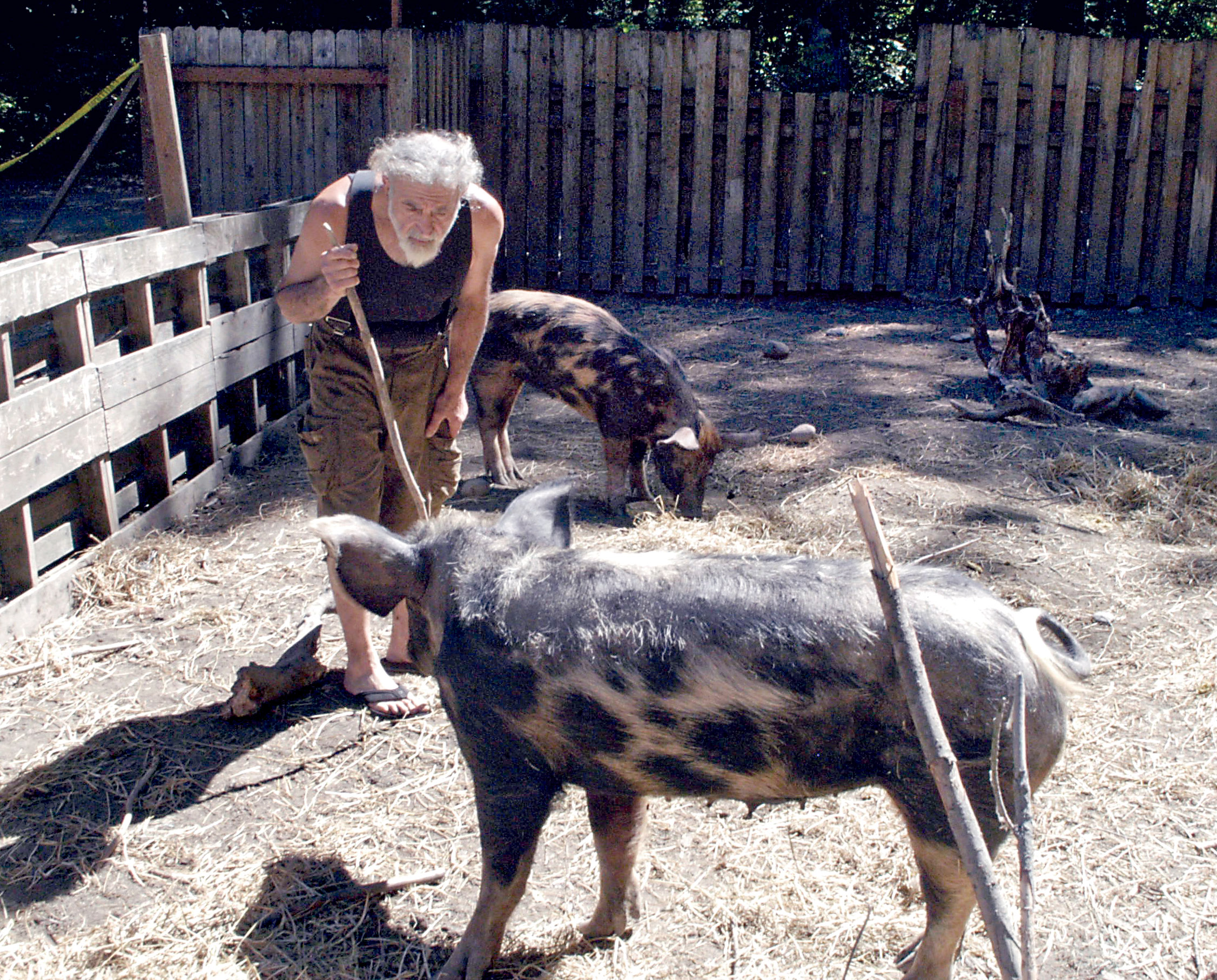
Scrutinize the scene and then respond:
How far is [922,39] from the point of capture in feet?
34.9

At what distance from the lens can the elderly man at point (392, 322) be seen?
3678 millimetres

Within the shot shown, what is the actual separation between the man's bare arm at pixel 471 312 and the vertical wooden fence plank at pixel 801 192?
279 inches

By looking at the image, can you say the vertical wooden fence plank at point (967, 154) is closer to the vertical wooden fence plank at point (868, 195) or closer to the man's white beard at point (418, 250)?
the vertical wooden fence plank at point (868, 195)

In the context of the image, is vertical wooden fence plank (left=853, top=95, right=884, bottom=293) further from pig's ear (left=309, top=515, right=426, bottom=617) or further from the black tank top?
pig's ear (left=309, top=515, right=426, bottom=617)

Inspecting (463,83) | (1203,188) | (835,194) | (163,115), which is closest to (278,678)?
(163,115)

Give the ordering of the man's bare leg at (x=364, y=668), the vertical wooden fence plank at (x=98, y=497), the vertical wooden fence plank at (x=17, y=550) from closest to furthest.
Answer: the man's bare leg at (x=364, y=668), the vertical wooden fence plank at (x=17, y=550), the vertical wooden fence plank at (x=98, y=497)

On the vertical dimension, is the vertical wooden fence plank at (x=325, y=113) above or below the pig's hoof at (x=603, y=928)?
above

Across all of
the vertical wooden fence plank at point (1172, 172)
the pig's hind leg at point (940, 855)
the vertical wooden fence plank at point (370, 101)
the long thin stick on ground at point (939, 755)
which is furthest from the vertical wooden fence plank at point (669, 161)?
the long thin stick on ground at point (939, 755)

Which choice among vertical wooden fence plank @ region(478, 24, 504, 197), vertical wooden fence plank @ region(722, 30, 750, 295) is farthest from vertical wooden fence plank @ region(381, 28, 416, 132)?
vertical wooden fence plank @ region(722, 30, 750, 295)

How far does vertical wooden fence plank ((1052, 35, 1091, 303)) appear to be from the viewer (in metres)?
10.3

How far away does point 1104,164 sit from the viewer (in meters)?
10.5

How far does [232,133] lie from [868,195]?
569cm

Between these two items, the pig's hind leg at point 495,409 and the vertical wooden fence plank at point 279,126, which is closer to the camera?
the pig's hind leg at point 495,409

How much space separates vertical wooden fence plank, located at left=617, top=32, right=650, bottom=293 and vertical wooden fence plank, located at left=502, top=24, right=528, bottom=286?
90 cm
